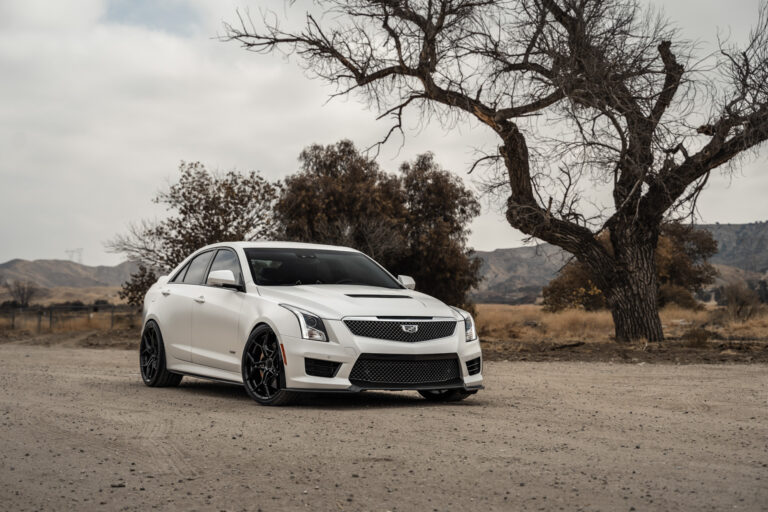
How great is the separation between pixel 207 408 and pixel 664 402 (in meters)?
4.78

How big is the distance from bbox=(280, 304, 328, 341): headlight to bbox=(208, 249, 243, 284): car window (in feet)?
4.65

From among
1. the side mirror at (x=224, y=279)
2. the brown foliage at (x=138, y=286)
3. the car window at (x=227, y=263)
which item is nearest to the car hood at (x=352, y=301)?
the side mirror at (x=224, y=279)

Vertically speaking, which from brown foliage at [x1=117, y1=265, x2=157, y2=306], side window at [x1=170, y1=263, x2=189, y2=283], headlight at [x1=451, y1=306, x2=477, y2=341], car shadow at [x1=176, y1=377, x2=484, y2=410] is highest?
brown foliage at [x1=117, y1=265, x2=157, y2=306]

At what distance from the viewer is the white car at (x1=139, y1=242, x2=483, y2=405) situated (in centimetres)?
902

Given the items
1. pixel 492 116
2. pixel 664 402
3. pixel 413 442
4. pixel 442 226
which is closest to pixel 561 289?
pixel 442 226

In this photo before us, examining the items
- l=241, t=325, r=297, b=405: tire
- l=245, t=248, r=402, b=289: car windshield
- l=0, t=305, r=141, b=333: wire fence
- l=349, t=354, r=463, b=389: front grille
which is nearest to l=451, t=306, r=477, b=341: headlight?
l=349, t=354, r=463, b=389: front grille

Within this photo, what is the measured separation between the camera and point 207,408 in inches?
371

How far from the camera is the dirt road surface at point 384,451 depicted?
529cm

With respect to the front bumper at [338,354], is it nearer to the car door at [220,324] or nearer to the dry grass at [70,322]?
the car door at [220,324]

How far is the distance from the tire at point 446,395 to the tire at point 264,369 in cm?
170

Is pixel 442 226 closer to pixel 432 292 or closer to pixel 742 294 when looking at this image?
pixel 432 292

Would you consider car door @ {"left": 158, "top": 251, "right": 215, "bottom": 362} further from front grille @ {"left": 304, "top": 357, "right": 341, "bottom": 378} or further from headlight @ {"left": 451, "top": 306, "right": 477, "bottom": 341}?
headlight @ {"left": 451, "top": 306, "right": 477, "bottom": 341}

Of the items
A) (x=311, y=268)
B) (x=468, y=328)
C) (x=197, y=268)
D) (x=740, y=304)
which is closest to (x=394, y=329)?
(x=468, y=328)

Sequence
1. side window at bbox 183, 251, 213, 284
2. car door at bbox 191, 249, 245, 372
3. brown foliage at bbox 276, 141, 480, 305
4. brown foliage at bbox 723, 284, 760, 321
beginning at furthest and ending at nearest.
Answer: brown foliage at bbox 276, 141, 480, 305
brown foliage at bbox 723, 284, 760, 321
side window at bbox 183, 251, 213, 284
car door at bbox 191, 249, 245, 372
